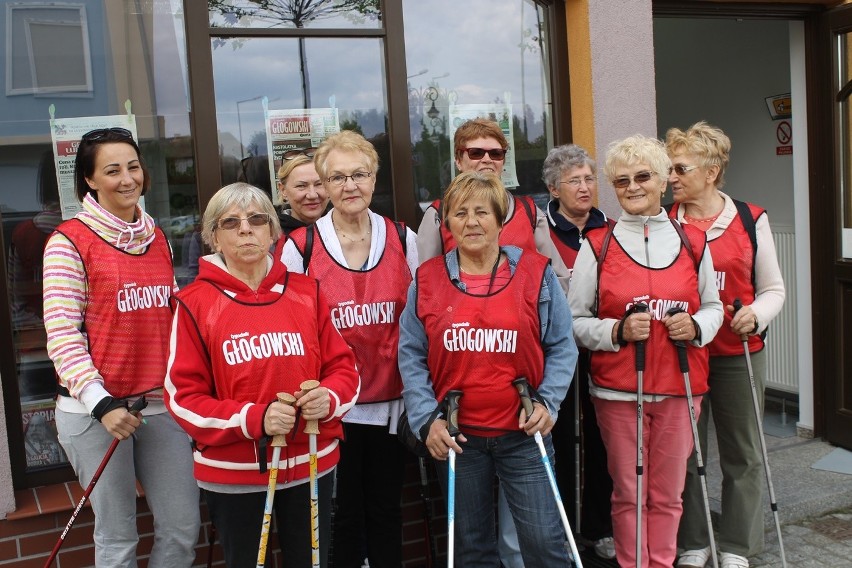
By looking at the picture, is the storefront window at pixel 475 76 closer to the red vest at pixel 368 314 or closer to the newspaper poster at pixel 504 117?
the newspaper poster at pixel 504 117

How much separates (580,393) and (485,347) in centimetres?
137

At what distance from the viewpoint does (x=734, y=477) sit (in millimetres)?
4188

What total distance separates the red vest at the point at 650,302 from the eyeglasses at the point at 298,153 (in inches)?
63.1

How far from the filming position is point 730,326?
3973 millimetres

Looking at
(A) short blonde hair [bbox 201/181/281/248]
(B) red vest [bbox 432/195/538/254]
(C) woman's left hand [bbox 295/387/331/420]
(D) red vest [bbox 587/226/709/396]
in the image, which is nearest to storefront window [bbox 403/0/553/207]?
(B) red vest [bbox 432/195/538/254]

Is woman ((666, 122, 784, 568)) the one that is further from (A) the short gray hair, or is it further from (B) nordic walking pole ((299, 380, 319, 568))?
(B) nordic walking pole ((299, 380, 319, 568))

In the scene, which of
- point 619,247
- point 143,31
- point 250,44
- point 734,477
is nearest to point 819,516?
point 734,477

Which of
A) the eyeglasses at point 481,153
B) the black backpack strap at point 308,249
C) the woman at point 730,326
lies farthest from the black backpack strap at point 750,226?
the black backpack strap at point 308,249

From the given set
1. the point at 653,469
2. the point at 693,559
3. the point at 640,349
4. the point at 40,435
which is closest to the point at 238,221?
the point at 640,349

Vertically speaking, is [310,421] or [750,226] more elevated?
[750,226]

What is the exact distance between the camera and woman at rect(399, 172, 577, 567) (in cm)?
319

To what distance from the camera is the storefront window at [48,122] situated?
3949mm

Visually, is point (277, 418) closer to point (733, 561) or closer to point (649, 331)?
point (649, 331)

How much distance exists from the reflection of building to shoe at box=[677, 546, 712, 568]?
204 centimetres
